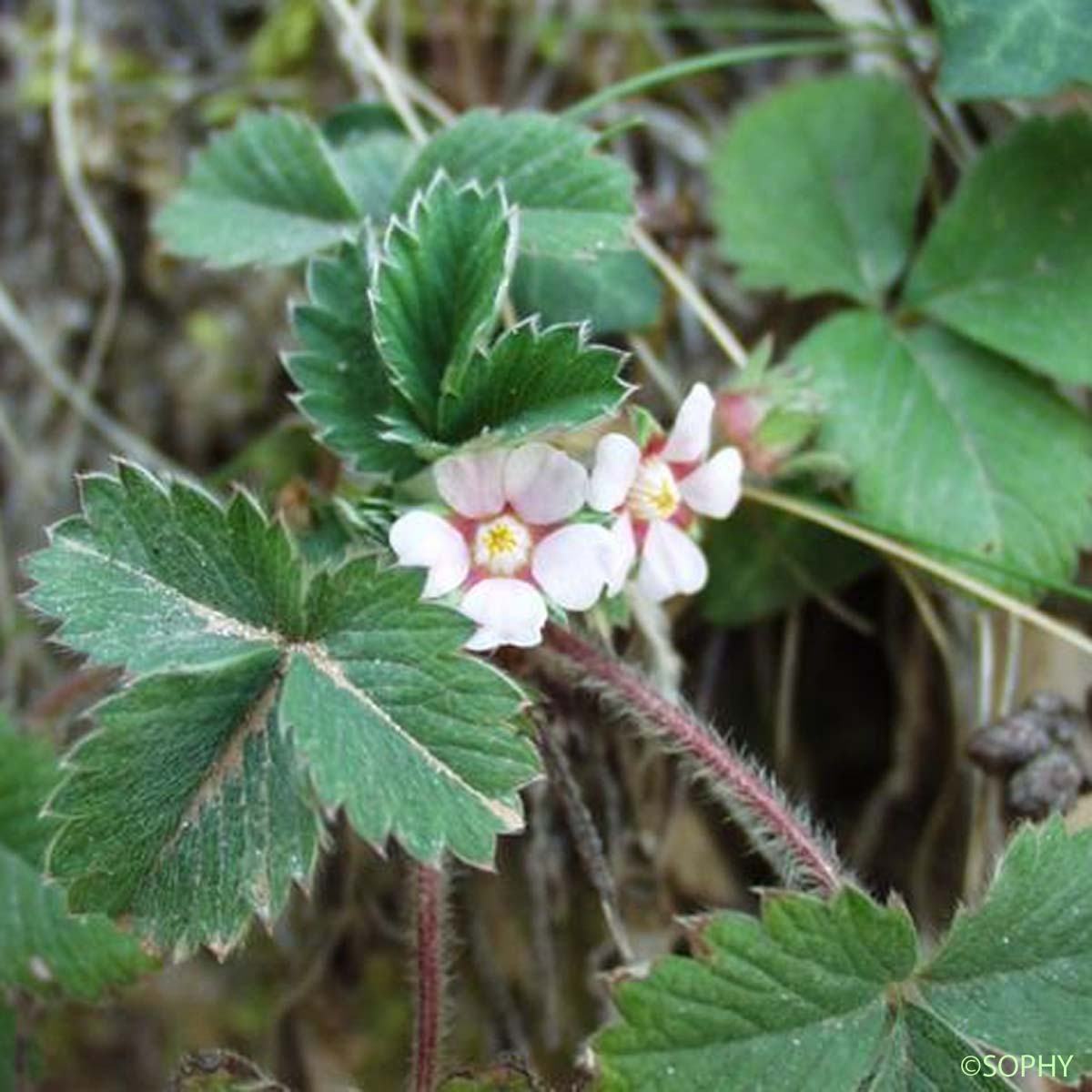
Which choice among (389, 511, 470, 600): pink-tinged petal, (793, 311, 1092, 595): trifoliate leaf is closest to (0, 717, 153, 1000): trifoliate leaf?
(389, 511, 470, 600): pink-tinged petal

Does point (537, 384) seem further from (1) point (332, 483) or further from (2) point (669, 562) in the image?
(1) point (332, 483)

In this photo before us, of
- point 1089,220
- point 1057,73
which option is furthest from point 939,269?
point 1057,73

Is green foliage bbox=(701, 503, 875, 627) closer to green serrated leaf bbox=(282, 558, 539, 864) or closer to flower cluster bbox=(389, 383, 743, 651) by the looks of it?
flower cluster bbox=(389, 383, 743, 651)

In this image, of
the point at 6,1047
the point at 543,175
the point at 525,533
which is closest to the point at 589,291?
the point at 543,175

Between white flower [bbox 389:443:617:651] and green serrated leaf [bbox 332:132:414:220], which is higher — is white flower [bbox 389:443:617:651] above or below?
below

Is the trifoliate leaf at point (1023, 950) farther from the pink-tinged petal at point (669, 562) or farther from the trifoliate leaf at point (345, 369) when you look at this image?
the trifoliate leaf at point (345, 369)

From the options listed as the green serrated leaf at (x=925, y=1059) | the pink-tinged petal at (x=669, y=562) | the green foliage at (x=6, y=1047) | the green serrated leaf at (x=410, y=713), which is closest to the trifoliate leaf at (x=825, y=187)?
the pink-tinged petal at (x=669, y=562)
